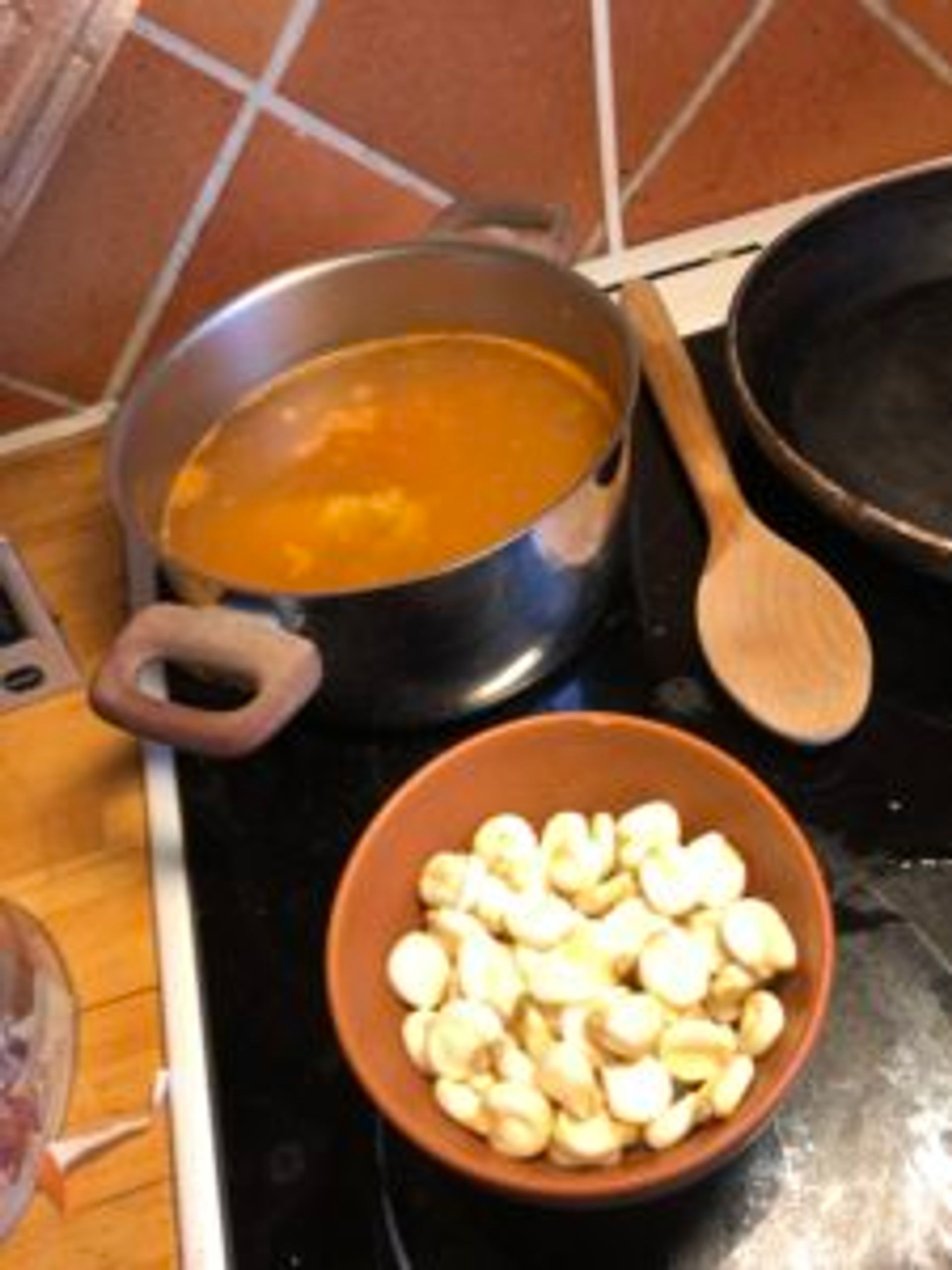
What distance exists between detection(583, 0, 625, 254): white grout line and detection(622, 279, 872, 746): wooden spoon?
6.4 inches

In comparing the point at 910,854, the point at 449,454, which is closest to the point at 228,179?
the point at 449,454

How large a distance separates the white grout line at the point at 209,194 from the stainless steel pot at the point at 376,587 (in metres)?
0.08

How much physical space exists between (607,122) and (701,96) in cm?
5

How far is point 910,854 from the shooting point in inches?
20.8

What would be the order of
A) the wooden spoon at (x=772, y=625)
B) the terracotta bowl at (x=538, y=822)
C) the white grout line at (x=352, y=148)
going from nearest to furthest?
the terracotta bowl at (x=538, y=822) < the wooden spoon at (x=772, y=625) < the white grout line at (x=352, y=148)

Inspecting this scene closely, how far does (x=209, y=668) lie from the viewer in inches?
20.3

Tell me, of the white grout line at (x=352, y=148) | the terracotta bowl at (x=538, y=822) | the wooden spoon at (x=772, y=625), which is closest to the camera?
the terracotta bowl at (x=538, y=822)

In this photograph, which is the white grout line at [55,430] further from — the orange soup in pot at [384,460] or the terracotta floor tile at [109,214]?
the orange soup in pot at [384,460]

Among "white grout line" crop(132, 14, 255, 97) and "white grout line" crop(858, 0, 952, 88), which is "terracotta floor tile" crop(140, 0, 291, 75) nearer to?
"white grout line" crop(132, 14, 255, 97)

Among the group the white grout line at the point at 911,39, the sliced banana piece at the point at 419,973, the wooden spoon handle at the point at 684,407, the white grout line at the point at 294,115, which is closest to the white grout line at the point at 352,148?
the white grout line at the point at 294,115

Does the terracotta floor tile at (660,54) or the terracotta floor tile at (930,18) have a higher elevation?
the terracotta floor tile at (930,18)

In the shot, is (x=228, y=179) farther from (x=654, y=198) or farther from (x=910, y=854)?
(x=910, y=854)

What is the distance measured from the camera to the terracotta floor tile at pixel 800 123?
71 centimetres

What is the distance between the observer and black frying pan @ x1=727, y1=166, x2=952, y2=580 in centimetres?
61
